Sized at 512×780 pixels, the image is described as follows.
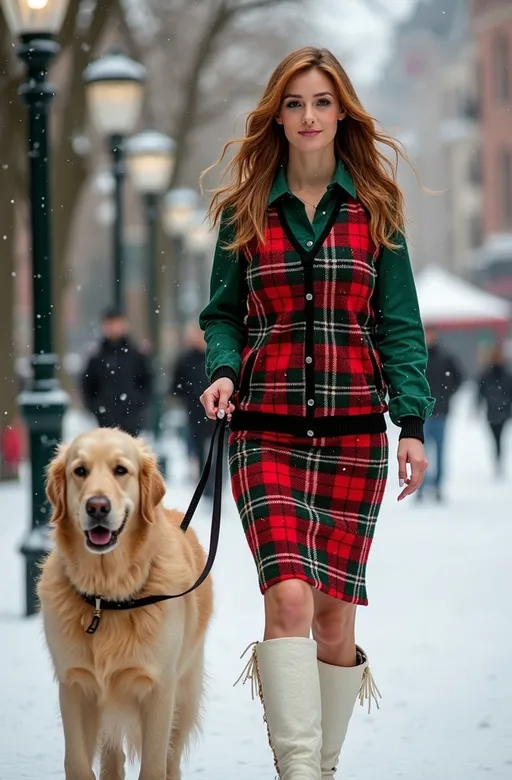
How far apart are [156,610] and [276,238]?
43.0 inches

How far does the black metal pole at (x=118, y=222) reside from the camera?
1557 cm

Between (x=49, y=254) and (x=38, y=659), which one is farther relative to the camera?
(x=49, y=254)

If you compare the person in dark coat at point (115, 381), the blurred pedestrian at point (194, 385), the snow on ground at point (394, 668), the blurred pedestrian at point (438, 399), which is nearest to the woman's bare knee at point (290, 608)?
the snow on ground at point (394, 668)

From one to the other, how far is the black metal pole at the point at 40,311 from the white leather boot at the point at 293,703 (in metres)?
4.75

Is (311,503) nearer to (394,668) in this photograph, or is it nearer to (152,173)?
(394,668)

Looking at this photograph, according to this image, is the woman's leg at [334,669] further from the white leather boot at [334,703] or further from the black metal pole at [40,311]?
the black metal pole at [40,311]

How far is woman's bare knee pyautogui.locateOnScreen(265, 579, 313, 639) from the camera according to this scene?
12.9ft

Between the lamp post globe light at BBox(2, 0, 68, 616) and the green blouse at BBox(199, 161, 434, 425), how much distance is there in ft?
14.6

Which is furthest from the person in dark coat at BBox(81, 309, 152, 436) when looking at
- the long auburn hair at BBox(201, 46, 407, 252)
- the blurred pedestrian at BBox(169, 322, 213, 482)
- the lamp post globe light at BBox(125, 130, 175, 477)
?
the long auburn hair at BBox(201, 46, 407, 252)

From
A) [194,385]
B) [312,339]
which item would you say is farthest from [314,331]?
[194,385]

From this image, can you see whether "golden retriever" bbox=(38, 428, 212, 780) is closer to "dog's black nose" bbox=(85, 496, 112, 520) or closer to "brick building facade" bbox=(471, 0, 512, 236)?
"dog's black nose" bbox=(85, 496, 112, 520)

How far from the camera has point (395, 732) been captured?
5.66 m

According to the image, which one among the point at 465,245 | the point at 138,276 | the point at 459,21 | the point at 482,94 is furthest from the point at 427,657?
the point at 459,21

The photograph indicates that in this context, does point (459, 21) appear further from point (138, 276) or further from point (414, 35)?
point (138, 276)
